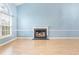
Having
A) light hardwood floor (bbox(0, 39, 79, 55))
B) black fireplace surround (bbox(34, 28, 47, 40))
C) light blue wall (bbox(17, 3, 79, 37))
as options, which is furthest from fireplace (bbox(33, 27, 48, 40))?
light hardwood floor (bbox(0, 39, 79, 55))

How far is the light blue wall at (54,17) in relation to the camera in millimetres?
7016

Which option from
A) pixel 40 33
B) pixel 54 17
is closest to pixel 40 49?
pixel 40 33

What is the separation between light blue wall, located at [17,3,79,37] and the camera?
7.02m

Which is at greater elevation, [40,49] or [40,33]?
[40,33]

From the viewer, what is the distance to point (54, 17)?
7.14m

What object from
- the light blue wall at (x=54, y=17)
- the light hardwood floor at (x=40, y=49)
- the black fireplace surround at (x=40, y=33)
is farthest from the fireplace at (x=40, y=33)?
the light hardwood floor at (x=40, y=49)

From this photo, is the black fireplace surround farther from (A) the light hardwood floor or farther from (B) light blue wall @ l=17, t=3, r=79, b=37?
(A) the light hardwood floor

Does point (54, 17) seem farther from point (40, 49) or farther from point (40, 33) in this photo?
point (40, 49)

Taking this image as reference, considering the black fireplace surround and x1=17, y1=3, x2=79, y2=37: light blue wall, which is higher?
x1=17, y1=3, x2=79, y2=37: light blue wall

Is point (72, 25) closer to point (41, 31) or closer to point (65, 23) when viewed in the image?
point (65, 23)

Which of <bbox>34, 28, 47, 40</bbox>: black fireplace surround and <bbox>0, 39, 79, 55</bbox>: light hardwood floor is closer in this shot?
<bbox>0, 39, 79, 55</bbox>: light hardwood floor

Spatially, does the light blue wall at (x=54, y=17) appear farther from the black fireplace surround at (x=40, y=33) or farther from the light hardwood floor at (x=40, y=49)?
the light hardwood floor at (x=40, y=49)
